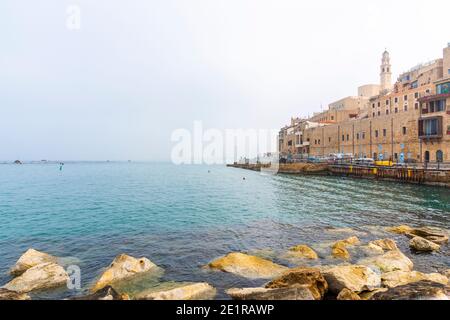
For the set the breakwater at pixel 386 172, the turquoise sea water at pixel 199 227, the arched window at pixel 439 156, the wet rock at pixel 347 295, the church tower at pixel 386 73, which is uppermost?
the church tower at pixel 386 73

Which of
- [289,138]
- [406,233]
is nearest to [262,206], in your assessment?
[406,233]

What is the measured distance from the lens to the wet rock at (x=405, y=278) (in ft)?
29.3

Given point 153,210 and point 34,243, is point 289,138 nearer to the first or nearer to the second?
point 153,210

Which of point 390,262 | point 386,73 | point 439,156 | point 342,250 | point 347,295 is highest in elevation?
point 386,73

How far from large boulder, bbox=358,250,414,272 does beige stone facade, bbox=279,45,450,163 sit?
150ft

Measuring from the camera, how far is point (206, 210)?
2475 centimetres

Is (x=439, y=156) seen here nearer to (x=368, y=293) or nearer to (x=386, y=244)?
(x=386, y=244)

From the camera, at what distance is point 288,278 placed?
8.63m

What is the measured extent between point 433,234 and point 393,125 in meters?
48.7

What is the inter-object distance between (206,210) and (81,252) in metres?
12.6

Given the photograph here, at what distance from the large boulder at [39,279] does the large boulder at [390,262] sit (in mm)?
12574

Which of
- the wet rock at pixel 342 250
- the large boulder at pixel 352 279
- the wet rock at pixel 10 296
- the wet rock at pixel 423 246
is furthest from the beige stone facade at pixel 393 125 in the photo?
the wet rock at pixel 10 296

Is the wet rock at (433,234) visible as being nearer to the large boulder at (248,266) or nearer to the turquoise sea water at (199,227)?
the turquoise sea water at (199,227)

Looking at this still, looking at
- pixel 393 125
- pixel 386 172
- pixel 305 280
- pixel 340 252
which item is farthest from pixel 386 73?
pixel 305 280
